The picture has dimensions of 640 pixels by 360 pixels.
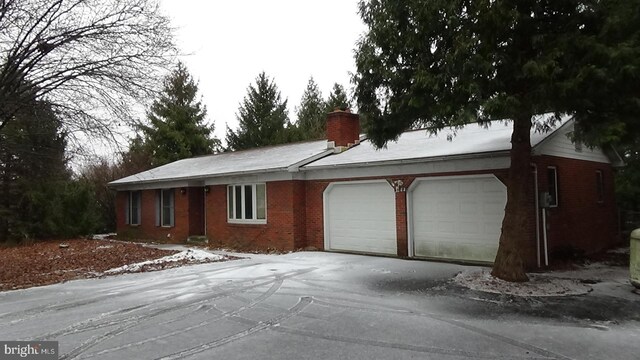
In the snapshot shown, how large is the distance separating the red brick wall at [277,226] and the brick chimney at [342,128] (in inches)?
94.8

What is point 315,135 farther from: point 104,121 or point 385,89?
point 385,89

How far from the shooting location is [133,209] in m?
22.0

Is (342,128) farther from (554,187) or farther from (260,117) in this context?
(260,117)

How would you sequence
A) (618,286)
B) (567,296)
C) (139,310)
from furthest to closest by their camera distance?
(618,286) → (567,296) → (139,310)

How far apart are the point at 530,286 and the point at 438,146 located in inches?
216

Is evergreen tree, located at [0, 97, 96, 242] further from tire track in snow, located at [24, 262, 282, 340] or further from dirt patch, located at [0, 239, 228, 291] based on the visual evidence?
tire track in snow, located at [24, 262, 282, 340]

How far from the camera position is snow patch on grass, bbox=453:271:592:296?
8.12 meters

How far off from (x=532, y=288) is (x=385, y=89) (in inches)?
186

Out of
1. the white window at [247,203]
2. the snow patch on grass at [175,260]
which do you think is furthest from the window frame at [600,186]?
the snow patch on grass at [175,260]

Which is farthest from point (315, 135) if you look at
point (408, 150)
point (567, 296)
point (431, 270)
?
point (567, 296)

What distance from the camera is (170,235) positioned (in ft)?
64.0

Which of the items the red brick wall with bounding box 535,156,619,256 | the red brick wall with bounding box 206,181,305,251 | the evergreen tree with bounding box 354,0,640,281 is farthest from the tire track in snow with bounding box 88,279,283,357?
the red brick wall with bounding box 535,156,619,256

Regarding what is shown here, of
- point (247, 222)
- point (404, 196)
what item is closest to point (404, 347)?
point (404, 196)

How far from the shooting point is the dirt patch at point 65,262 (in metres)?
10.8
